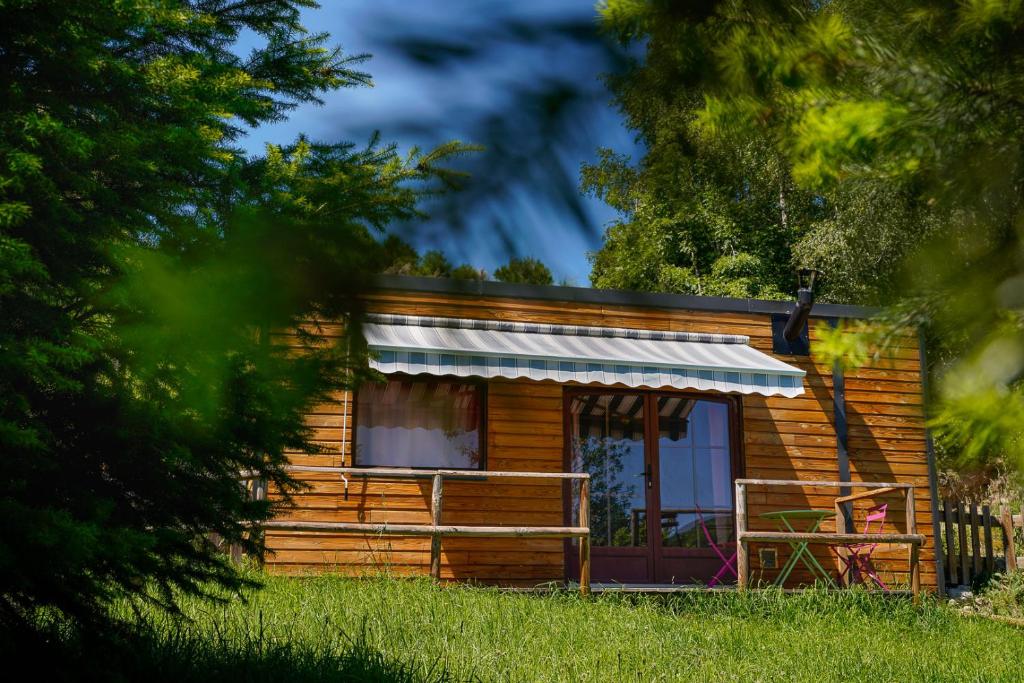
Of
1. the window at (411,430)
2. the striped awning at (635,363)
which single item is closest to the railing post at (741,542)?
the striped awning at (635,363)

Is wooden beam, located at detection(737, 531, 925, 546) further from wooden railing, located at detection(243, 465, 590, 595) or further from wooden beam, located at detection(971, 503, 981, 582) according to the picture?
wooden beam, located at detection(971, 503, 981, 582)

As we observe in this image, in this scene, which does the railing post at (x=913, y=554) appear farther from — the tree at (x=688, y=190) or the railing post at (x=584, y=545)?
the tree at (x=688, y=190)

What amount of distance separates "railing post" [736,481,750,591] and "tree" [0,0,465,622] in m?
5.24

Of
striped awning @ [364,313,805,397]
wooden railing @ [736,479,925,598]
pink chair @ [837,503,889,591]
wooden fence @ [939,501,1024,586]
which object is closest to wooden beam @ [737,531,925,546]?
wooden railing @ [736,479,925,598]

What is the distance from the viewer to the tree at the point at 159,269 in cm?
111

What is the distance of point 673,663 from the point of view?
4883 mm

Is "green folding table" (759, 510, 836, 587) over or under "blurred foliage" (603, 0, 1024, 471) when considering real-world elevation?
under

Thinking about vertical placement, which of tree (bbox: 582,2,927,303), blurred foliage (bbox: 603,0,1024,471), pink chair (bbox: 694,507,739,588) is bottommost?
pink chair (bbox: 694,507,739,588)

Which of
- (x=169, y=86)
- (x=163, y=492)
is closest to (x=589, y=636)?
(x=163, y=492)

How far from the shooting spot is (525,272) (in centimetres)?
96

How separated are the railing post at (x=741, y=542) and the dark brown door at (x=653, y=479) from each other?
1.17m

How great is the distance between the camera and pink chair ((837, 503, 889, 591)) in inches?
346

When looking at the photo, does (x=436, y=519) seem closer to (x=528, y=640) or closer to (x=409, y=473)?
(x=409, y=473)

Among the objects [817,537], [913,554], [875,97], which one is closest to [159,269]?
[875,97]
